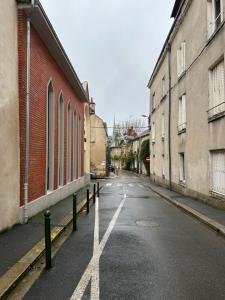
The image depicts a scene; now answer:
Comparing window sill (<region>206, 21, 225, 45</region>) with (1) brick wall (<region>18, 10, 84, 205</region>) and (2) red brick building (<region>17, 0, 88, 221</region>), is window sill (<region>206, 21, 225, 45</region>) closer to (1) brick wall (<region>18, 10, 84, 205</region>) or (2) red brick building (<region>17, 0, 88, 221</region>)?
(2) red brick building (<region>17, 0, 88, 221</region>)

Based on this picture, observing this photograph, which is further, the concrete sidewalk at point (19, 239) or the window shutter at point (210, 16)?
the window shutter at point (210, 16)

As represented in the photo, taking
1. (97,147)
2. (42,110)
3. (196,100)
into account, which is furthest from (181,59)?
(97,147)

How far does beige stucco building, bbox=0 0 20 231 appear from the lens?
27.0ft

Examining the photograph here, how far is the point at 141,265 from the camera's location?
19.4 feet

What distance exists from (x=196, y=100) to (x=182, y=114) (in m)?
3.92

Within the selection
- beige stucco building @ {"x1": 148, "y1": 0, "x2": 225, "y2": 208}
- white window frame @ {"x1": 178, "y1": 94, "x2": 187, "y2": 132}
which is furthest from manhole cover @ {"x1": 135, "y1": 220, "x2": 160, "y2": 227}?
white window frame @ {"x1": 178, "y1": 94, "x2": 187, "y2": 132}

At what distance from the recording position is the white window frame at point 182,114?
747 inches

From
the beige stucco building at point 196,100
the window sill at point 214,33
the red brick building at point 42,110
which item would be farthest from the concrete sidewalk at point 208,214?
the window sill at point 214,33

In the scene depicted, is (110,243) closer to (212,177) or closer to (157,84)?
(212,177)

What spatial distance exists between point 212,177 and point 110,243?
738cm

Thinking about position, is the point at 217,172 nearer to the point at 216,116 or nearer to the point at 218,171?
the point at 218,171

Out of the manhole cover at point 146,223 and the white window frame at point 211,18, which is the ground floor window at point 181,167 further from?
the manhole cover at point 146,223

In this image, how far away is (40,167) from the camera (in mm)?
12219

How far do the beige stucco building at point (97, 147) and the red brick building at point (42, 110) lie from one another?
29625 millimetres
